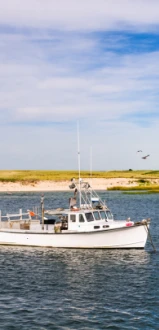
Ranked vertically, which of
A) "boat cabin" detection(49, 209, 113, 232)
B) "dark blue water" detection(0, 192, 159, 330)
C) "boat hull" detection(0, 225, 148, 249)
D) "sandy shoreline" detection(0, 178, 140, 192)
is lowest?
"dark blue water" detection(0, 192, 159, 330)

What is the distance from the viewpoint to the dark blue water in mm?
24672

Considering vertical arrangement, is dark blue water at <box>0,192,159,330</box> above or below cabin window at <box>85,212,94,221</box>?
below

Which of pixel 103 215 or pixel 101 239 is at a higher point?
pixel 103 215

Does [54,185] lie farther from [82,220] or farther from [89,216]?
[82,220]

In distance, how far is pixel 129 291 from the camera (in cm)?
3019

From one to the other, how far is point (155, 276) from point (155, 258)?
256 inches

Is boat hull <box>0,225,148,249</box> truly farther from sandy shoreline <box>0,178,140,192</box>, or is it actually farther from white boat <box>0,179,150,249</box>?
sandy shoreline <box>0,178,140,192</box>

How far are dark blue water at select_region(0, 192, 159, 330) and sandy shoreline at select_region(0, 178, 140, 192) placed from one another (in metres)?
97.5

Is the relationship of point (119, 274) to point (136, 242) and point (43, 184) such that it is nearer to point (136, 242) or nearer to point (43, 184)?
point (136, 242)

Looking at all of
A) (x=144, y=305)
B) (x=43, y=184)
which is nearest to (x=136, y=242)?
(x=144, y=305)

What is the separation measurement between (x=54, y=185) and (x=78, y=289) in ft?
381

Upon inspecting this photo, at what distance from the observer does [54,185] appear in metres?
147

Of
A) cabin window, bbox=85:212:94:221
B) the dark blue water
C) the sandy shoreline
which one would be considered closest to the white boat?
cabin window, bbox=85:212:94:221

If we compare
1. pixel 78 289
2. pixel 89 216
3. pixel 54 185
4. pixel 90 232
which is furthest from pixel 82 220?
pixel 54 185
